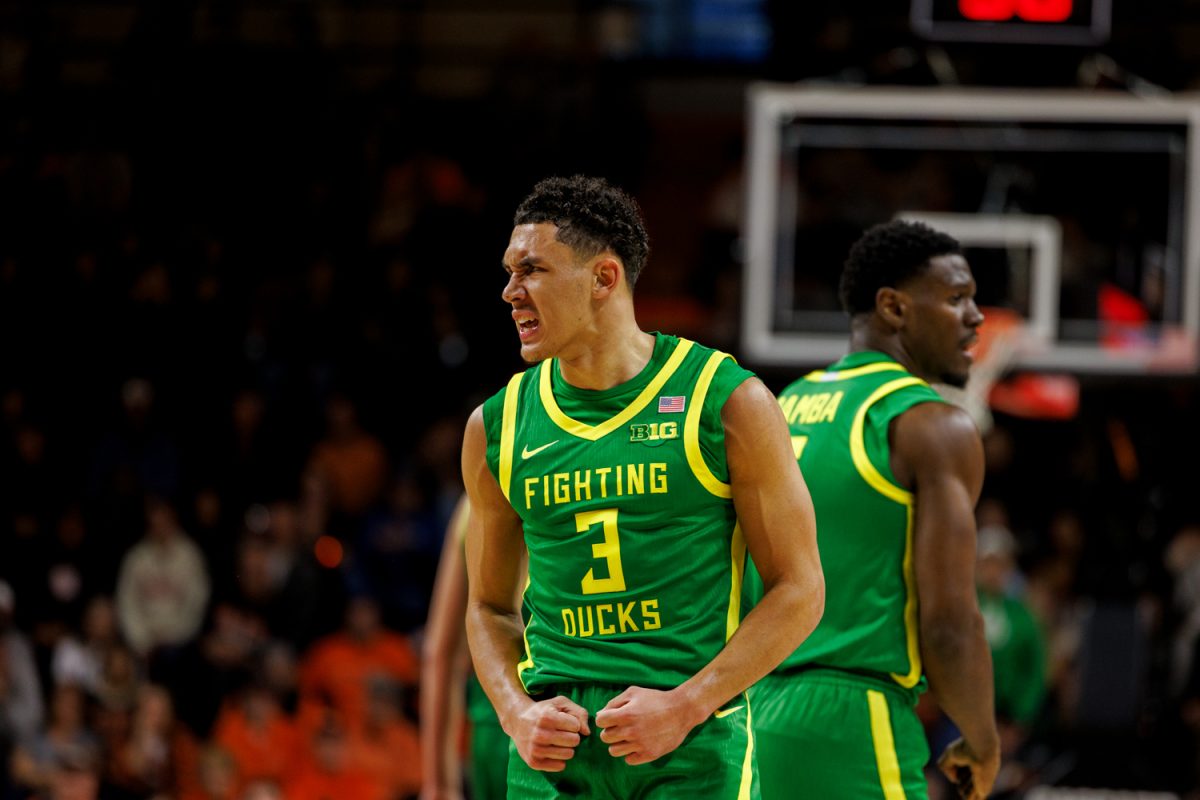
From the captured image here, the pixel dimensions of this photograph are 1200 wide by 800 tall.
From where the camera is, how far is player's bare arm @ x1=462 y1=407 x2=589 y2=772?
3.89 m

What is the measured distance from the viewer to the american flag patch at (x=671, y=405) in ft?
12.5

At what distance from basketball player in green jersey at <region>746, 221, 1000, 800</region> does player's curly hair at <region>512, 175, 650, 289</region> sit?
103 centimetres

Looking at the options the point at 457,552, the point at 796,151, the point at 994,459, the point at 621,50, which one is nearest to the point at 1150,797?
the point at 994,459

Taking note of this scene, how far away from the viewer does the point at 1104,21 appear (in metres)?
10.1

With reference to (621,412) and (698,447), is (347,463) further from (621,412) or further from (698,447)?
(698,447)

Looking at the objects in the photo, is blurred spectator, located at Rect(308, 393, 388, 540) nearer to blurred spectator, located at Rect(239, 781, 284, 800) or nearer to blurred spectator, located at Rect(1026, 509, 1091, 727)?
blurred spectator, located at Rect(239, 781, 284, 800)

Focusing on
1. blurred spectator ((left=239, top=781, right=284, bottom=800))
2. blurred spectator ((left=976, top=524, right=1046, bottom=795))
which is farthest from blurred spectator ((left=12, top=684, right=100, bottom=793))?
blurred spectator ((left=976, top=524, right=1046, bottom=795))

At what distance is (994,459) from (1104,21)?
13.8 ft

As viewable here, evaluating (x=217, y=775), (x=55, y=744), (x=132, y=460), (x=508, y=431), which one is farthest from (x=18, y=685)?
(x=508, y=431)

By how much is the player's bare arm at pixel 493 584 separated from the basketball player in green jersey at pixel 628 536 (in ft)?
0.05

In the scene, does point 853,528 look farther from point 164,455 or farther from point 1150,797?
point 164,455

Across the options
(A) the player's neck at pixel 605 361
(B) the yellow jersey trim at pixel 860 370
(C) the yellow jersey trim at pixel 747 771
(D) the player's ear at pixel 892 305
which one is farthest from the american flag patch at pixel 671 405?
(D) the player's ear at pixel 892 305

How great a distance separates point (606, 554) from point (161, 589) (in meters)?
9.14

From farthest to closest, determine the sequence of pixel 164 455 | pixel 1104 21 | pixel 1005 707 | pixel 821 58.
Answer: pixel 821 58
pixel 164 455
pixel 1005 707
pixel 1104 21
